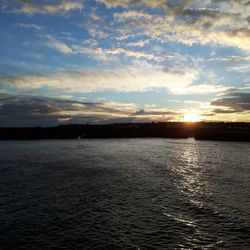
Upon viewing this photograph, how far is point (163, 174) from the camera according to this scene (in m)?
53.5

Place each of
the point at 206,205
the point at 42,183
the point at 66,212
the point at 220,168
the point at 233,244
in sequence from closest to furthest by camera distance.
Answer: the point at 233,244
the point at 66,212
the point at 206,205
the point at 42,183
the point at 220,168

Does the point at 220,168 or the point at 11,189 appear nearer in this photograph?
the point at 11,189

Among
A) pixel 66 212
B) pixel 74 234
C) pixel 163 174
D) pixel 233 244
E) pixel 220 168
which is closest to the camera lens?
pixel 233 244

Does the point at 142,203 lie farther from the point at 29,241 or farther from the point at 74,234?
the point at 29,241

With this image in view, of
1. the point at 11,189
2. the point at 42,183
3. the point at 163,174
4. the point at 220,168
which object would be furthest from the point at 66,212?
the point at 220,168

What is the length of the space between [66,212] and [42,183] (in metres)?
16.8

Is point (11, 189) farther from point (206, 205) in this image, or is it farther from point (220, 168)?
point (220, 168)

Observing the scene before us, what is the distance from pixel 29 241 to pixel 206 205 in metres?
17.6

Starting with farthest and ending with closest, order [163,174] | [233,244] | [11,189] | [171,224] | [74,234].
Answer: [163,174] → [11,189] → [171,224] → [74,234] → [233,244]

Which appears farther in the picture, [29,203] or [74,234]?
[29,203]

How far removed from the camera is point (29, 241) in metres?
22.6

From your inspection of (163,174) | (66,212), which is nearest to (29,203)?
(66,212)

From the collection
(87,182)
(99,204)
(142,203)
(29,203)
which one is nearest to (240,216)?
(142,203)

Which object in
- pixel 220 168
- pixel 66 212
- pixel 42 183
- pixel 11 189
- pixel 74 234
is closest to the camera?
pixel 74 234
